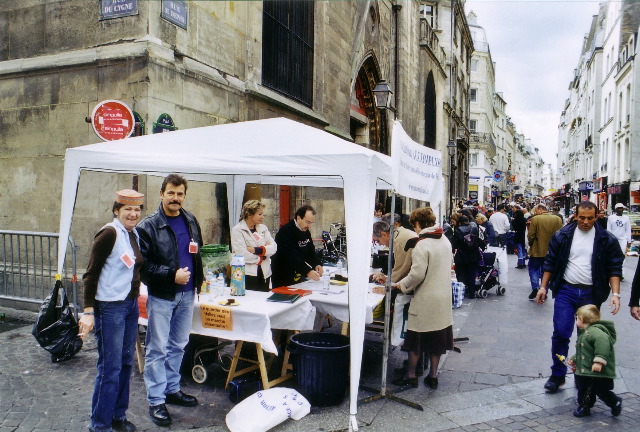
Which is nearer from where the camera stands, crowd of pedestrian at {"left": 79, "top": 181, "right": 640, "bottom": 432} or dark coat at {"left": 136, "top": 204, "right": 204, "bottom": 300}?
crowd of pedestrian at {"left": 79, "top": 181, "right": 640, "bottom": 432}

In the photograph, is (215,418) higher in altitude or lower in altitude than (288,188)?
lower

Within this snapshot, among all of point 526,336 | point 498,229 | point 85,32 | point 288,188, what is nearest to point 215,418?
point 526,336

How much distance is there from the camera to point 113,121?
6.43 meters

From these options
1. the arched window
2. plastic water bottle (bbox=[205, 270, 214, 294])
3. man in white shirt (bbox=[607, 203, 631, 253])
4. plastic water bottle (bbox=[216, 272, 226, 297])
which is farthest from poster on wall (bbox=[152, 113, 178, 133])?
the arched window

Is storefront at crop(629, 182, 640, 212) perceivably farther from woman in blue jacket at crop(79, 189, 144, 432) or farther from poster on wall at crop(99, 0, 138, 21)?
woman in blue jacket at crop(79, 189, 144, 432)

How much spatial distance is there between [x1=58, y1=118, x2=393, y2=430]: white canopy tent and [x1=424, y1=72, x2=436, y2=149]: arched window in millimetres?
24312

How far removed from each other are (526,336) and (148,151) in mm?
5708

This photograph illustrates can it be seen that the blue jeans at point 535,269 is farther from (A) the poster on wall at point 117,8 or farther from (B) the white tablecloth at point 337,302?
(A) the poster on wall at point 117,8

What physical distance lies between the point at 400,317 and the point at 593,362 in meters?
1.89

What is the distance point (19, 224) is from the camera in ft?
27.4

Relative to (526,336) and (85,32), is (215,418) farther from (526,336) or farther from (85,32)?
(85,32)

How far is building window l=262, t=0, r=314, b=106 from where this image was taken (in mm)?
11266

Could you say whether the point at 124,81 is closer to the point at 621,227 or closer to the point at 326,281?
the point at 326,281

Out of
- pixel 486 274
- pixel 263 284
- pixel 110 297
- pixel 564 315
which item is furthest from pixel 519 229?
pixel 110 297
